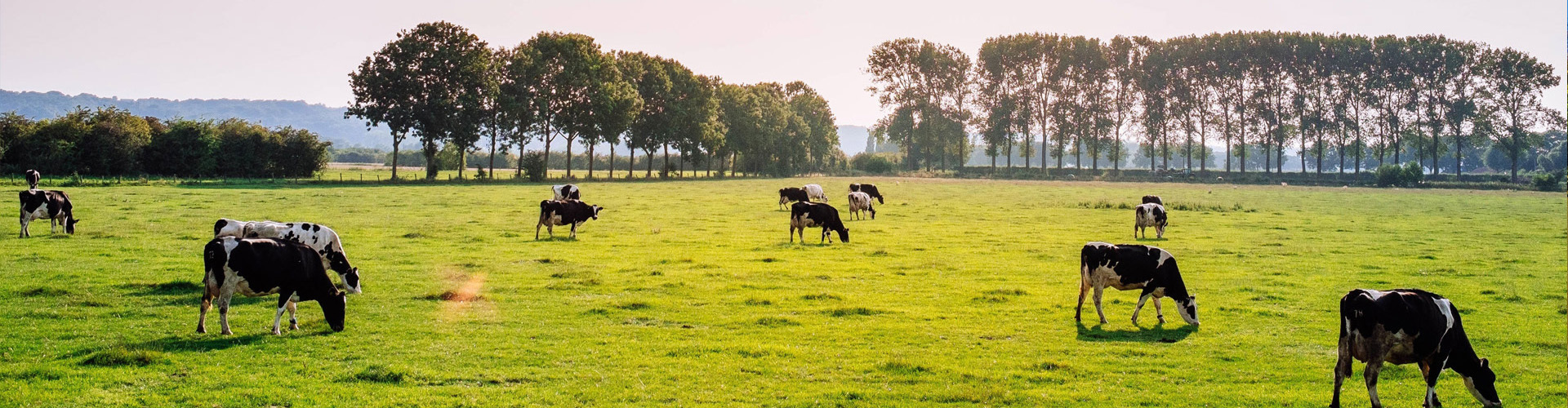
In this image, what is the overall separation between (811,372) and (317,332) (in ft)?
24.8

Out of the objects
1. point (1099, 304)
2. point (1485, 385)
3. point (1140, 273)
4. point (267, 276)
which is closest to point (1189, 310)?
point (1140, 273)

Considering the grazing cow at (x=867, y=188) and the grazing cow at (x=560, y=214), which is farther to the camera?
the grazing cow at (x=867, y=188)

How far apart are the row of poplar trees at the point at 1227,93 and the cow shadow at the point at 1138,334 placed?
101191 mm

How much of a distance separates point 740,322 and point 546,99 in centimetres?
7240

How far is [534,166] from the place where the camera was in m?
86.2

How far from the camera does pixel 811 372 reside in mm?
11898

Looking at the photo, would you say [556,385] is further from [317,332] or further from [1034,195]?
[1034,195]

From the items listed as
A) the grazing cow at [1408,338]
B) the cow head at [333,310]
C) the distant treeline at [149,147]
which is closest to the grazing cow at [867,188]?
the cow head at [333,310]

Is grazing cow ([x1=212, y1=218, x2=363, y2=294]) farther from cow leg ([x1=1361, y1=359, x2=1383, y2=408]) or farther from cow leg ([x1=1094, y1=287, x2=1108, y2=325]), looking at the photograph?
cow leg ([x1=1361, y1=359, x2=1383, y2=408])

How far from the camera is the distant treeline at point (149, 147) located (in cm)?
6450

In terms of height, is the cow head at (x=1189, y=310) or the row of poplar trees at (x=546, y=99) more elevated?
the row of poplar trees at (x=546, y=99)

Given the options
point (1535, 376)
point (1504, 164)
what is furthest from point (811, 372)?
point (1504, 164)

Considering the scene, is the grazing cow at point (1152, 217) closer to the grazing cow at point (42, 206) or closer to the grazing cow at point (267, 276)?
the grazing cow at point (267, 276)

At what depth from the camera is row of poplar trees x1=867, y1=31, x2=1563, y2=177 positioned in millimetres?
104438
